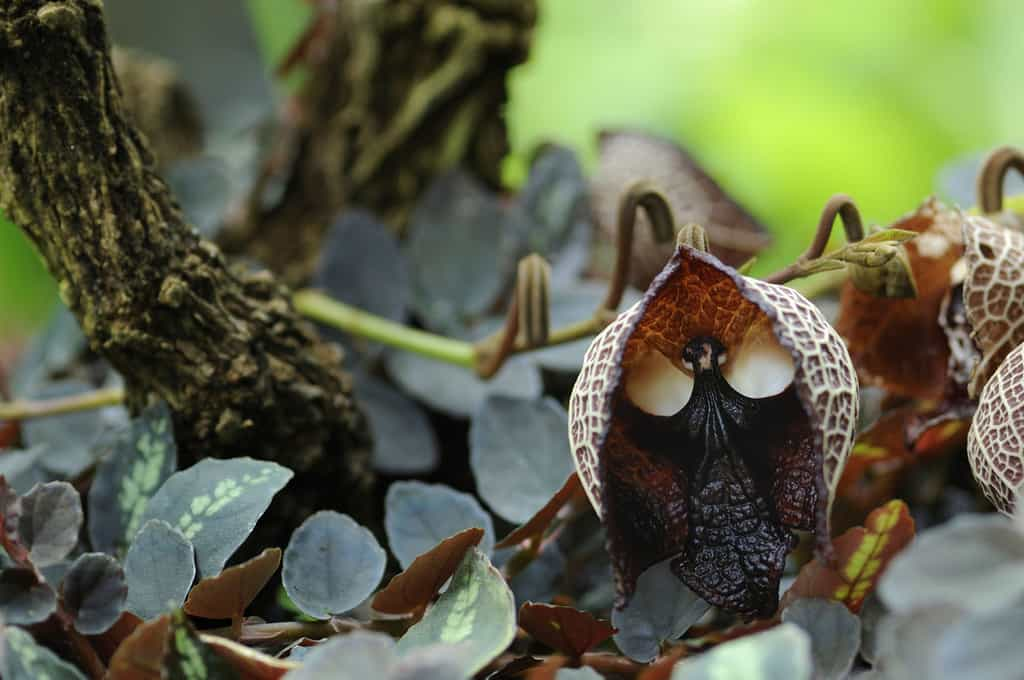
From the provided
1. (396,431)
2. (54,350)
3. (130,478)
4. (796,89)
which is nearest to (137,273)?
(130,478)

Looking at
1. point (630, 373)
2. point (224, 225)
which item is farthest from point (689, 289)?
point (224, 225)

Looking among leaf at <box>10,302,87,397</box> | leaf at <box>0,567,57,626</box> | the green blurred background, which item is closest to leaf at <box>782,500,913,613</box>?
leaf at <box>0,567,57,626</box>

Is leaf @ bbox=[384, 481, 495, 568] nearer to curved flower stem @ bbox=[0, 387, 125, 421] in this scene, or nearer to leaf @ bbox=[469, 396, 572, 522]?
leaf @ bbox=[469, 396, 572, 522]

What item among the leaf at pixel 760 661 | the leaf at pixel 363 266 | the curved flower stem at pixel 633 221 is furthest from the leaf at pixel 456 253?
the leaf at pixel 760 661

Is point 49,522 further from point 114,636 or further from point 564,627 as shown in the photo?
point 564,627

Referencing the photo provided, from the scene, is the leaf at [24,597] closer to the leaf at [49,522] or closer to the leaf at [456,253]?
the leaf at [49,522]
